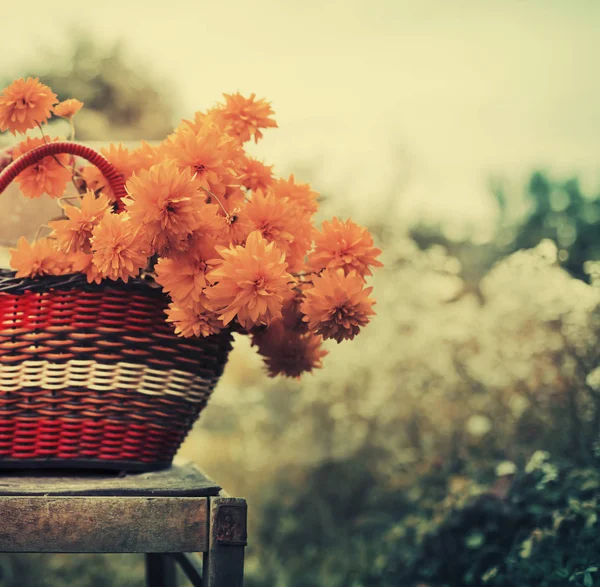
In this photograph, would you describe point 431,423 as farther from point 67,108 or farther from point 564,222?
point 67,108

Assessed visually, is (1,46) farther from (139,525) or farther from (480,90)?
(139,525)

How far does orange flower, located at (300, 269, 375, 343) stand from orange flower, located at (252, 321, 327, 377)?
0.15 metres

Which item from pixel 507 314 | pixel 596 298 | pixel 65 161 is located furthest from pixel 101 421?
pixel 507 314

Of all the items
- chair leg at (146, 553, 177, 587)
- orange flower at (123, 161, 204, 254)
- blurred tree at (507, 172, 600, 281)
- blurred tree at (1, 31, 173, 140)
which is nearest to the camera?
orange flower at (123, 161, 204, 254)

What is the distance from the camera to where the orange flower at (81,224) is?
72 centimetres

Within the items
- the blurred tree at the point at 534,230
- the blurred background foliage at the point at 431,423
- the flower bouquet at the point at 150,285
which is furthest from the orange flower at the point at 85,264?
the blurred tree at the point at 534,230

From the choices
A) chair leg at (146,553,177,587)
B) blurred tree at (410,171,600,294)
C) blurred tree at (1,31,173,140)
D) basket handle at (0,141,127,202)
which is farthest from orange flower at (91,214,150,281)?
blurred tree at (1,31,173,140)

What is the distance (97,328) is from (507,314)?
116 centimetres

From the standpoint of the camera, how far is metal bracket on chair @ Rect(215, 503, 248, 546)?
2.31ft

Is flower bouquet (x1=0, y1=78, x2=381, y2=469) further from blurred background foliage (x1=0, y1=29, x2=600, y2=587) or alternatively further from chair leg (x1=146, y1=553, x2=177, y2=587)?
blurred background foliage (x1=0, y1=29, x2=600, y2=587)

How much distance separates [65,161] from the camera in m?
0.85

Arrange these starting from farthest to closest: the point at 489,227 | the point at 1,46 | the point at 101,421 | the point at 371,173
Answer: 1. the point at 1,46
2. the point at 371,173
3. the point at 489,227
4. the point at 101,421

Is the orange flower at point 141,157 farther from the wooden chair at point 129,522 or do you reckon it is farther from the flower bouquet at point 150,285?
the wooden chair at point 129,522

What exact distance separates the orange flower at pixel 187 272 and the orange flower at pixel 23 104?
0.82ft
